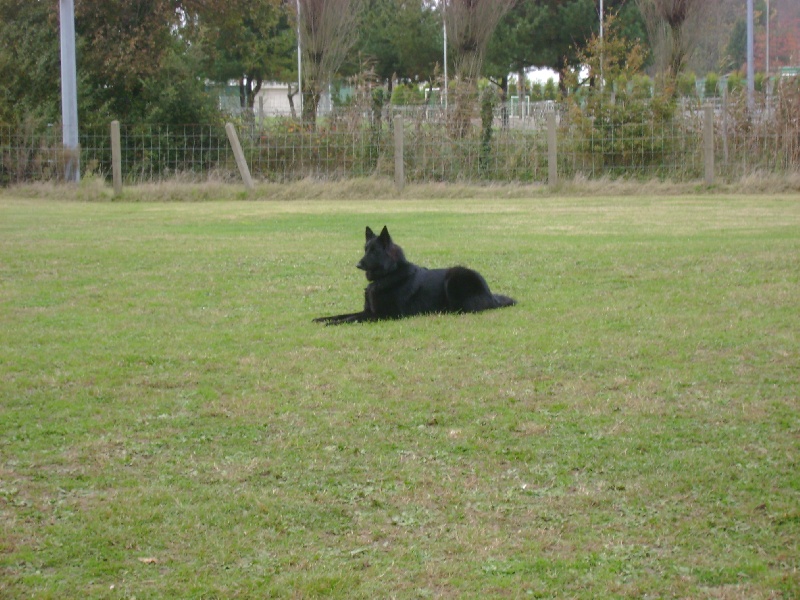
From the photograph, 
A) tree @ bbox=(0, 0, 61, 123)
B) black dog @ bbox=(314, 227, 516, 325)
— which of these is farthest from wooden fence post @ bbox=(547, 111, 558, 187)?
black dog @ bbox=(314, 227, 516, 325)

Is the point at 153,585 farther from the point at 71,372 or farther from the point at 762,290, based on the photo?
the point at 762,290

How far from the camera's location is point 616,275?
368 inches

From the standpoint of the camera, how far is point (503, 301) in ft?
26.4

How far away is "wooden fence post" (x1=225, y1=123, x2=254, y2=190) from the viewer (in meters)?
21.4

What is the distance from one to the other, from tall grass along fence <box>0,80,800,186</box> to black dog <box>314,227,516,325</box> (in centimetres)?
1355

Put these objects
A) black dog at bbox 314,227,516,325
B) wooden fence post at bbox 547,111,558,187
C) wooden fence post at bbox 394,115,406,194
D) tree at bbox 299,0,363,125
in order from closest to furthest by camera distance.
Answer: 1. black dog at bbox 314,227,516,325
2. wooden fence post at bbox 547,111,558,187
3. wooden fence post at bbox 394,115,406,194
4. tree at bbox 299,0,363,125

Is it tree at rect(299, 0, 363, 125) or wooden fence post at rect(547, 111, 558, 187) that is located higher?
tree at rect(299, 0, 363, 125)

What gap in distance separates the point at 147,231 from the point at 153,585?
11256 millimetres

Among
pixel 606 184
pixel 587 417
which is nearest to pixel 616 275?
pixel 587 417

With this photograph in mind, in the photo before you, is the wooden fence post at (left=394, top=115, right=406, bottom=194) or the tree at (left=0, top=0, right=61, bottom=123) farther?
the tree at (left=0, top=0, right=61, bottom=123)

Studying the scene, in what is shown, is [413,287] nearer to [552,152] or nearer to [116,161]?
[552,152]

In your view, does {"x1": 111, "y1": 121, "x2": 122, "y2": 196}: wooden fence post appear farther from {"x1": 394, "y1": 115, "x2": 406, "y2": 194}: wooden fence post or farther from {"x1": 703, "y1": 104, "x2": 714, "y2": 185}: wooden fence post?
{"x1": 703, "y1": 104, "x2": 714, "y2": 185}: wooden fence post

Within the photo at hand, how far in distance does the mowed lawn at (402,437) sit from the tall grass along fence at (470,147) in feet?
39.5

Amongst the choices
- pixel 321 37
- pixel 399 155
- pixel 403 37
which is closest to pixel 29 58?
pixel 321 37
